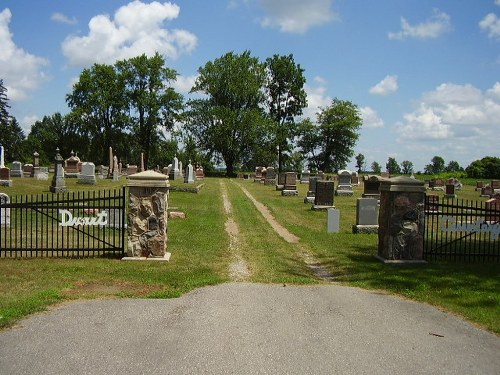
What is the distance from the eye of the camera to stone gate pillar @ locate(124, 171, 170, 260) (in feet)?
32.5

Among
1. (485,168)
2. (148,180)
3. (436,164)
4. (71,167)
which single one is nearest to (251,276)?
(148,180)

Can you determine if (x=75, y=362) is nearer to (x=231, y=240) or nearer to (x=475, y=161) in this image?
(x=231, y=240)

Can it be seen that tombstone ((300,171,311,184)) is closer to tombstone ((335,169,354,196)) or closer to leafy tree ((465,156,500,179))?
tombstone ((335,169,354,196))

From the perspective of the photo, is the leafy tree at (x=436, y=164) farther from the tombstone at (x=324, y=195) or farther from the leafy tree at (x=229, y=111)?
the tombstone at (x=324, y=195)

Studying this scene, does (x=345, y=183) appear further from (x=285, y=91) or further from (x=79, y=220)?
(x=285, y=91)

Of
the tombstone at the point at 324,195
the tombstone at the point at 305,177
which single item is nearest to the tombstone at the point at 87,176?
the tombstone at the point at 324,195

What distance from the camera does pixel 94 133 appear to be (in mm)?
69938

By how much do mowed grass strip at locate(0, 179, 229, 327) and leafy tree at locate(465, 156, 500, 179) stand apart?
7251 cm

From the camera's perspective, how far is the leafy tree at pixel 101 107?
67.3 m

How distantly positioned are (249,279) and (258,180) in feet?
146

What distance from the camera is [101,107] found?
219ft

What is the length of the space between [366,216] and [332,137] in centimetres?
7154

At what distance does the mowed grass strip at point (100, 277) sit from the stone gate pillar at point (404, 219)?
3.72 meters

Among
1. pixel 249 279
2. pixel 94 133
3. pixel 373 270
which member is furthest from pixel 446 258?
pixel 94 133
